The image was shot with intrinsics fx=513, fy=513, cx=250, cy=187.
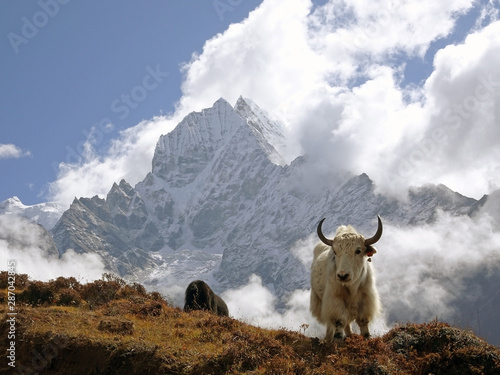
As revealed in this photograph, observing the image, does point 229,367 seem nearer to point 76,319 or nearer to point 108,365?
point 108,365

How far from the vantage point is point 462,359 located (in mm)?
7996

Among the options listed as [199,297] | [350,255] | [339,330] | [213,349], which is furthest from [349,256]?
[199,297]

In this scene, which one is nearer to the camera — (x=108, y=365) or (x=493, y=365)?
(x=493, y=365)

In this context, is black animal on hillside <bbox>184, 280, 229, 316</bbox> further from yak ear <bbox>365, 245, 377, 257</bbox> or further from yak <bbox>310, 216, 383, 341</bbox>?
yak ear <bbox>365, 245, 377, 257</bbox>

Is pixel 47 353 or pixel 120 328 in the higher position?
pixel 120 328

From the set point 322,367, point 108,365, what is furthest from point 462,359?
point 108,365

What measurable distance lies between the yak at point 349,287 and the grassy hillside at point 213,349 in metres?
0.73

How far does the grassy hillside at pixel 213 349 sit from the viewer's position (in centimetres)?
803

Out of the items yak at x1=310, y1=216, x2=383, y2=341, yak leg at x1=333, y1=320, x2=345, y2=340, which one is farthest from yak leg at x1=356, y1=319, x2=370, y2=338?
yak leg at x1=333, y1=320, x2=345, y2=340

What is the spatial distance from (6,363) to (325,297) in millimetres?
6515

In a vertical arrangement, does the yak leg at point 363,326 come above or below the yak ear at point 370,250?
below

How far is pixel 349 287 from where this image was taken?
34.8 ft

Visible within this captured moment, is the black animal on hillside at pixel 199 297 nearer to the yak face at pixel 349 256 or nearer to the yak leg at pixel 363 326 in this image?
the yak leg at pixel 363 326

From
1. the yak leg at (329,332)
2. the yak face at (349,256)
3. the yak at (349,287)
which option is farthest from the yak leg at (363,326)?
the yak face at (349,256)
